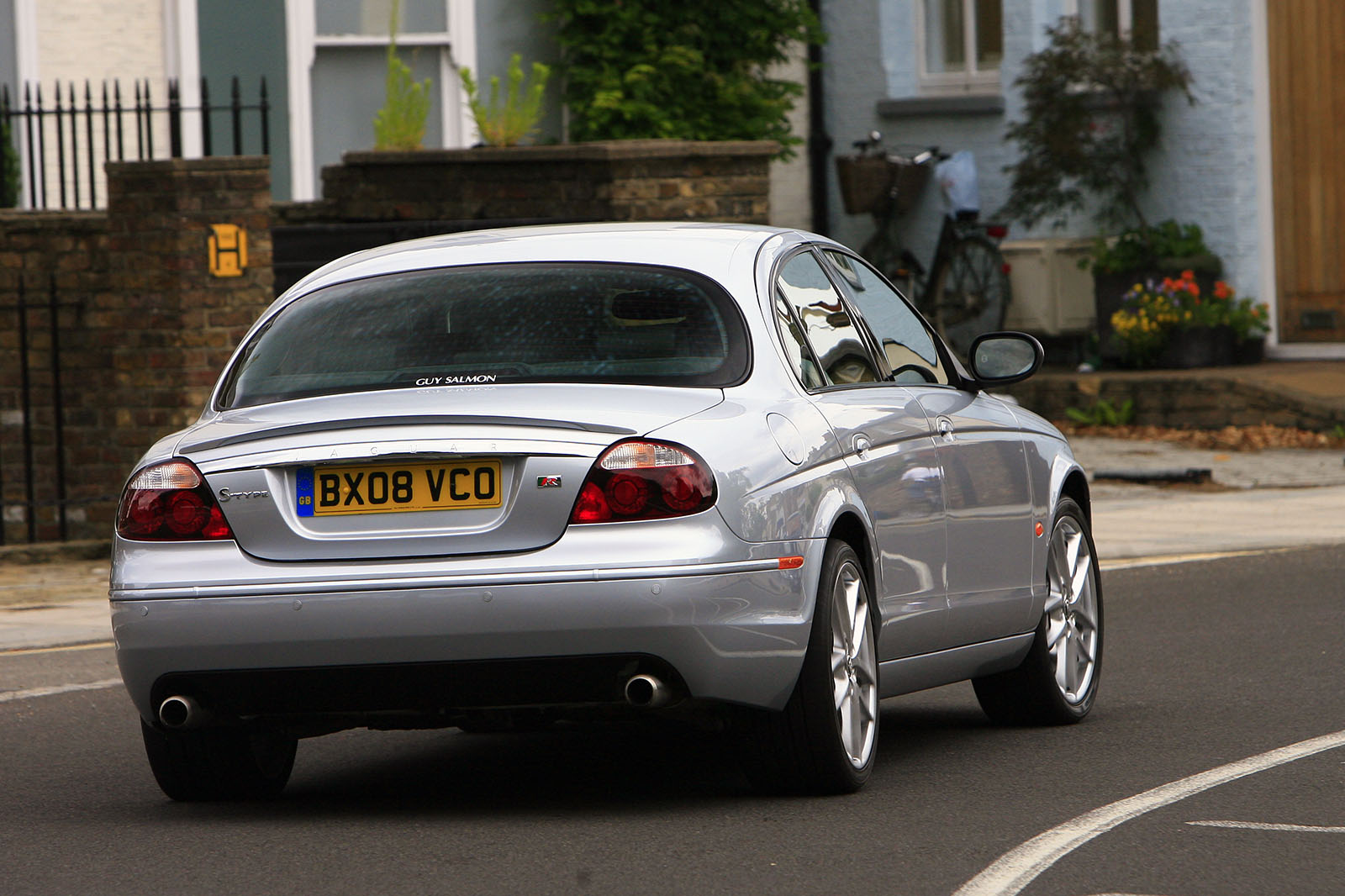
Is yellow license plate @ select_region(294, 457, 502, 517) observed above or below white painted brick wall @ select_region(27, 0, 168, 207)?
below

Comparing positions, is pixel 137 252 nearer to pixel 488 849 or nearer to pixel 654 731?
pixel 654 731

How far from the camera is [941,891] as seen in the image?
4984mm

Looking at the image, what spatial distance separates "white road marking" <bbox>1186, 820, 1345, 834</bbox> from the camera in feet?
18.4

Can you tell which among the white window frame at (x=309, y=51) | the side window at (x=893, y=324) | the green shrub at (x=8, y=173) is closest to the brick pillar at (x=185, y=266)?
the green shrub at (x=8, y=173)

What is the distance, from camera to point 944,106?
21.8m

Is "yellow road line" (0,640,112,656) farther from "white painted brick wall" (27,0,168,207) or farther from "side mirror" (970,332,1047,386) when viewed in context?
"white painted brick wall" (27,0,168,207)

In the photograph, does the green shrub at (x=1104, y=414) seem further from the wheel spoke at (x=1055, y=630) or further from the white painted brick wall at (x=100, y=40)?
the wheel spoke at (x=1055, y=630)

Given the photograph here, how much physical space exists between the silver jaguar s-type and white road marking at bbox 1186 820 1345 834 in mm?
933

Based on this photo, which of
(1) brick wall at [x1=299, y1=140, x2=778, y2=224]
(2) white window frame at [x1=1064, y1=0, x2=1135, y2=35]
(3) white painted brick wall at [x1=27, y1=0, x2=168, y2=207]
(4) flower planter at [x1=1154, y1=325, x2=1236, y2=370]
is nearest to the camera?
(1) brick wall at [x1=299, y1=140, x2=778, y2=224]

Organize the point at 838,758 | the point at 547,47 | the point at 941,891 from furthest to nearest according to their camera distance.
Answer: the point at 547,47 < the point at 838,758 < the point at 941,891

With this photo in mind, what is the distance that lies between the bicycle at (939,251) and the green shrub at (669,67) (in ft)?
6.09

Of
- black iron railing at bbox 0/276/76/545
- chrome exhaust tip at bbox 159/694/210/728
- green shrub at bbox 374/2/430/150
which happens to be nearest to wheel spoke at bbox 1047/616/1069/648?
chrome exhaust tip at bbox 159/694/210/728

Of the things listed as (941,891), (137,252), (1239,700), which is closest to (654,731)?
(1239,700)

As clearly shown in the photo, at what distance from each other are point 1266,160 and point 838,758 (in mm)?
14869
